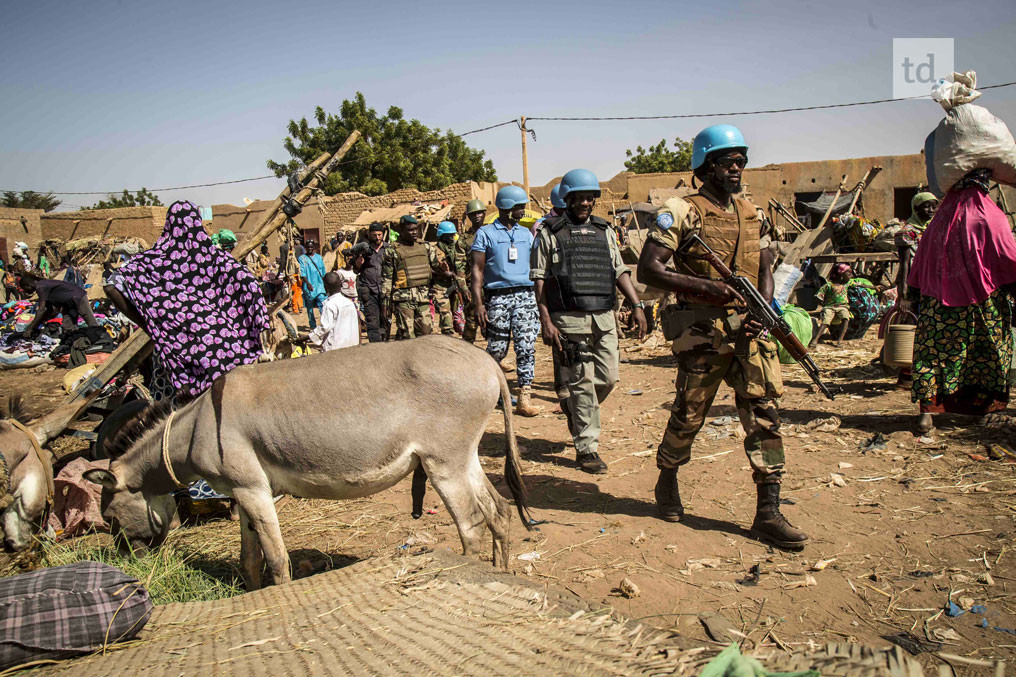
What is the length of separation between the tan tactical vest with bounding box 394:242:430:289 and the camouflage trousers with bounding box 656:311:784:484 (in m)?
5.67

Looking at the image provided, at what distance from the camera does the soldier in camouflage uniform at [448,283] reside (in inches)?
394

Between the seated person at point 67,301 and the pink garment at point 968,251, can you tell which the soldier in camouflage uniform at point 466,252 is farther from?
the seated person at point 67,301

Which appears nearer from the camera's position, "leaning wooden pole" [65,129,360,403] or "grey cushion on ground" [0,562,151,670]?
"grey cushion on ground" [0,562,151,670]

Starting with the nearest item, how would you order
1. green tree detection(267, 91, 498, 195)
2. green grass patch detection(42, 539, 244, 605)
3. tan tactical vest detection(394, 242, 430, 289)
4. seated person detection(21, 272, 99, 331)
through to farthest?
green grass patch detection(42, 539, 244, 605) → tan tactical vest detection(394, 242, 430, 289) → seated person detection(21, 272, 99, 331) → green tree detection(267, 91, 498, 195)

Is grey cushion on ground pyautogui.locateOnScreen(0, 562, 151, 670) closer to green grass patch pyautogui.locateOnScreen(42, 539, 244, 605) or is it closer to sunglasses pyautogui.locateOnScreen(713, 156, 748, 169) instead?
green grass patch pyautogui.locateOnScreen(42, 539, 244, 605)

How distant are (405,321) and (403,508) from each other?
4.69 m

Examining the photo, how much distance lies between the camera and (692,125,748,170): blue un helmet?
405 centimetres

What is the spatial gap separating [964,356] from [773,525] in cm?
311

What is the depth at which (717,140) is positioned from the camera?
4.07 metres

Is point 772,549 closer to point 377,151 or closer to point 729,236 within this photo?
point 729,236

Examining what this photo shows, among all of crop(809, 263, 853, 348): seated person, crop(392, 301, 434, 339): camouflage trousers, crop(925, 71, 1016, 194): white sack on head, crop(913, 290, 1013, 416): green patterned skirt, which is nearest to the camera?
crop(925, 71, 1016, 194): white sack on head

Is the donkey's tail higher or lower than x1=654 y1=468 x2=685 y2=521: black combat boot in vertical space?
higher

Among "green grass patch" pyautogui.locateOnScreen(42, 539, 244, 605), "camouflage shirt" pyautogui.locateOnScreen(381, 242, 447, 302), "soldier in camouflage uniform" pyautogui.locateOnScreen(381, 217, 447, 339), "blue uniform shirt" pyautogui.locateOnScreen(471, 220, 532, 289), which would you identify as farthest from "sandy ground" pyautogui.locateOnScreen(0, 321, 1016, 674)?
"camouflage shirt" pyautogui.locateOnScreen(381, 242, 447, 302)

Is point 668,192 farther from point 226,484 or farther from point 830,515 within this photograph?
point 226,484
